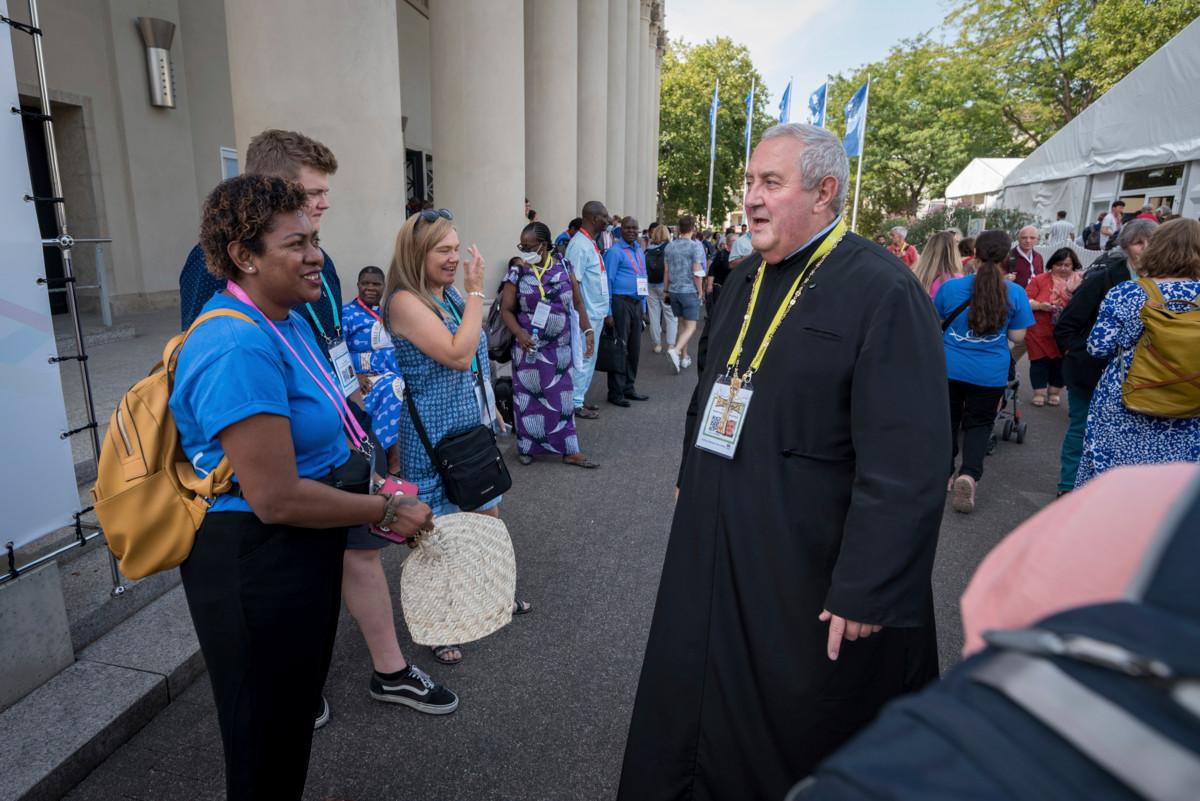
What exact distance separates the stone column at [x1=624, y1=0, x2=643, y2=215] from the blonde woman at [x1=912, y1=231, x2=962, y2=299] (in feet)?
49.5

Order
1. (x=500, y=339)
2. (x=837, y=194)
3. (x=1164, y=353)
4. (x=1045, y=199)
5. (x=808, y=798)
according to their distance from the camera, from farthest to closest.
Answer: (x=1045, y=199) < (x=500, y=339) < (x=1164, y=353) < (x=837, y=194) < (x=808, y=798)

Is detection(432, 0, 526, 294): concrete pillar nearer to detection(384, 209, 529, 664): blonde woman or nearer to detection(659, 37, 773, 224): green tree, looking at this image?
detection(384, 209, 529, 664): blonde woman

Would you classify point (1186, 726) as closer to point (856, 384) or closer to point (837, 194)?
point (856, 384)

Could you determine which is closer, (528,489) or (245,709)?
(245,709)

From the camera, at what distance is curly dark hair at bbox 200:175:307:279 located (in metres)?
1.75

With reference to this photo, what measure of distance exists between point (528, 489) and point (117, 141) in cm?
808

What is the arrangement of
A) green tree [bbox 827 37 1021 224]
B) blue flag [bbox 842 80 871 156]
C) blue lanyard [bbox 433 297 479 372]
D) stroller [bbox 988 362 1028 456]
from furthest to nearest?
green tree [bbox 827 37 1021 224] < blue flag [bbox 842 80 871 156] < stroller [bbox 988 362 1028 456] < blue lanyard [bbox 433 297 479 372]

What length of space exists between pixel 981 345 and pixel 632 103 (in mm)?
19133

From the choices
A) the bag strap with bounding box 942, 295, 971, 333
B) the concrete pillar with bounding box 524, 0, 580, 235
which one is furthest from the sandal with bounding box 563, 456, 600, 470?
the concrete pillar with bounding box 524, 0, 580, 235

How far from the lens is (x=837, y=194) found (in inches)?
82.1

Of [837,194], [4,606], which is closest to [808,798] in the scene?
[837,194]

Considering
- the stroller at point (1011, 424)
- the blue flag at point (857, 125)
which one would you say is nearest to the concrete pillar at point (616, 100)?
the blue flag at point (857, 125)

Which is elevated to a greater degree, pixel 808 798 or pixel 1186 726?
pixel 1186 726

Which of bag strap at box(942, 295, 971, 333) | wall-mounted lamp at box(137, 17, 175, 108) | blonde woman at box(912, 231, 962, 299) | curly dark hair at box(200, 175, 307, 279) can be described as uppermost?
wall-mounted lamp at box(137, 17, 175, 108)
